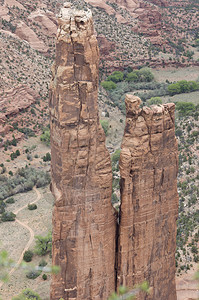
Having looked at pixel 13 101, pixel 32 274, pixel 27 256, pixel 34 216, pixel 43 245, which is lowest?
pixel 32 274

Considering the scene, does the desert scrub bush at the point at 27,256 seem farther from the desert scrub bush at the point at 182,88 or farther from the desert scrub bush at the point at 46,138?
the desert scrub bush at the point at 182,88

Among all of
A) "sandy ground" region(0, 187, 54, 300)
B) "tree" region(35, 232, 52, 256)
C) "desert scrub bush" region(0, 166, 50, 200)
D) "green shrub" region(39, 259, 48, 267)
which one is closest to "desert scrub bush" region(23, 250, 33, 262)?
"sandy ground" region(0, 187, 54, 300)

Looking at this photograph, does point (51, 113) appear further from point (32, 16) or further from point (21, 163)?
point (32, 16)

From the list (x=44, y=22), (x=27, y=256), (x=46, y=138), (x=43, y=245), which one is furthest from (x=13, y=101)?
(x=27, y=256)

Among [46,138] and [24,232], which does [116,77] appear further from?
[24,232]

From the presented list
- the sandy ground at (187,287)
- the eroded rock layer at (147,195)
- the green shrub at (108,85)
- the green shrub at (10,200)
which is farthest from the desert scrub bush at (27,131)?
the eroded rock layer at (147,195)

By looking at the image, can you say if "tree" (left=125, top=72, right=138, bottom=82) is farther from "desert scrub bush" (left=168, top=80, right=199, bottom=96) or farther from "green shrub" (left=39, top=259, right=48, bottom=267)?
"green shrub" (left=39, top=259, right=48, bottom=267)
